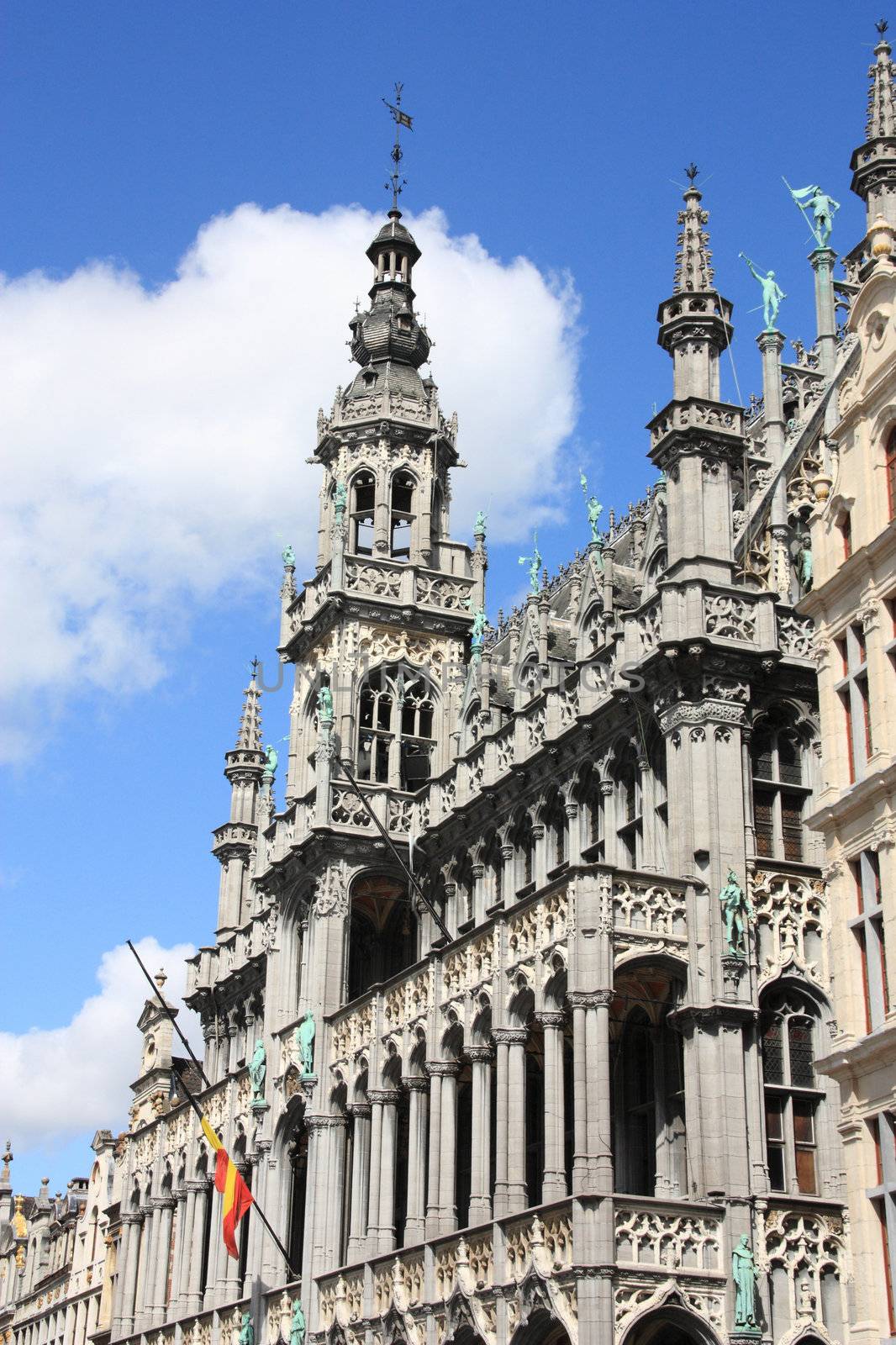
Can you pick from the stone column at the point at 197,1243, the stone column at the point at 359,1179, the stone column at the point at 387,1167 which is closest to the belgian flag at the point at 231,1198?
the stone column at the point at 359,1179

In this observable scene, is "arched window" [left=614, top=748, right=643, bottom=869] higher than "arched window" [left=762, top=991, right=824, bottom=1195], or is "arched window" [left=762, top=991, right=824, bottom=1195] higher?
"arched window" [left=614, top=748, right=643, bottom=869]

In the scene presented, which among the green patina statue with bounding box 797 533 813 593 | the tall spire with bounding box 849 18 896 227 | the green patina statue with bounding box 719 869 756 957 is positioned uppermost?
the tall spire with bounding box 849 18 896 227

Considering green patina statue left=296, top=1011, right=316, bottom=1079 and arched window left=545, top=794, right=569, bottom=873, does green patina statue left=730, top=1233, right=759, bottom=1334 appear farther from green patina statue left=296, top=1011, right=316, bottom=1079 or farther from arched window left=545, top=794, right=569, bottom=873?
green patina statue left=296, top=1011, right=316, bottom=1079

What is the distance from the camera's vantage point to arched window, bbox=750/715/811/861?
36406mm

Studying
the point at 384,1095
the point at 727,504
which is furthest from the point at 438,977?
the point at 727,504

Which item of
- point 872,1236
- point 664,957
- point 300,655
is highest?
point 300,655

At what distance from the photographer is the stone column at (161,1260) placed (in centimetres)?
5584

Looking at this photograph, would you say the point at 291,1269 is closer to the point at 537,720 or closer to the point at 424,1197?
the point at 424,1197

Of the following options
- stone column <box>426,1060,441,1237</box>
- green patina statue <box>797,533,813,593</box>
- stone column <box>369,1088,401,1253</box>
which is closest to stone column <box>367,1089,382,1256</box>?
stone column <box>369,1088,401,1253</box>

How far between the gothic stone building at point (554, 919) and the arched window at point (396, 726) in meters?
A: 0.09

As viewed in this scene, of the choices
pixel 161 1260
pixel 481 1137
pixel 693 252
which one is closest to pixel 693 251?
pixel 693 252

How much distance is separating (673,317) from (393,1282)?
20.0 meters

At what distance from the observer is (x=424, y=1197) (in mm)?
40531

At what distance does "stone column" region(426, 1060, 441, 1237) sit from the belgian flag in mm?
7331
